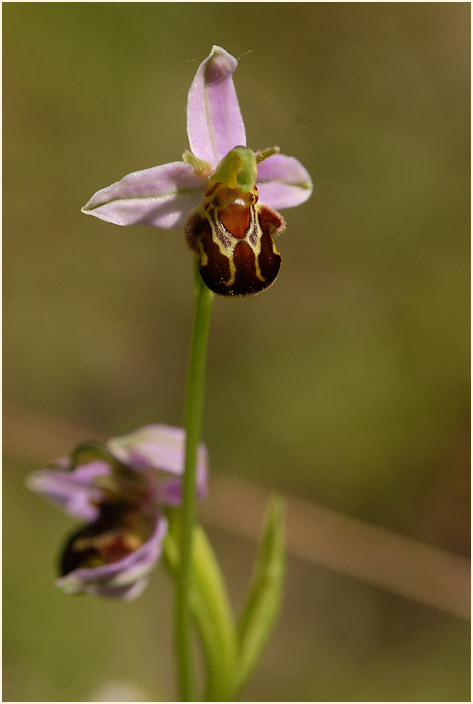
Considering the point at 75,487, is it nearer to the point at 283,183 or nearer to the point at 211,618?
the point at 211,618

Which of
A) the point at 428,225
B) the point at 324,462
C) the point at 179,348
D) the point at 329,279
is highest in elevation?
the point at 428,225

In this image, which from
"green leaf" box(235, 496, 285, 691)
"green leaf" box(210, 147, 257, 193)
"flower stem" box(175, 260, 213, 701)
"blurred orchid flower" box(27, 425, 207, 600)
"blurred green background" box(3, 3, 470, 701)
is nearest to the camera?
"green leaf" box(210, 147, 257, 193)

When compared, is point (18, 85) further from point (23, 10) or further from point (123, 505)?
point (123, 505)

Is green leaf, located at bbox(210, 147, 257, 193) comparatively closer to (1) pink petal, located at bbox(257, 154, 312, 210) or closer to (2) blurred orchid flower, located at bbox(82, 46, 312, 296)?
(2) blurred orchid flower, located at bbox(82, 46, 312, 296)

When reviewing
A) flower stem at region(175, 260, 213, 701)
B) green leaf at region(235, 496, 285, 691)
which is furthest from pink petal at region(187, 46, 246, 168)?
green leaf at region(235, 496, 285, 691)

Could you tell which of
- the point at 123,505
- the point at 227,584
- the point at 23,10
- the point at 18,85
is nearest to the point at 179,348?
the point at 227,584

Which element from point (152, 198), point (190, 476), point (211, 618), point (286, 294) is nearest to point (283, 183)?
point (152, 198)

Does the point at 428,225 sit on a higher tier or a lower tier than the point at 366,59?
lower
